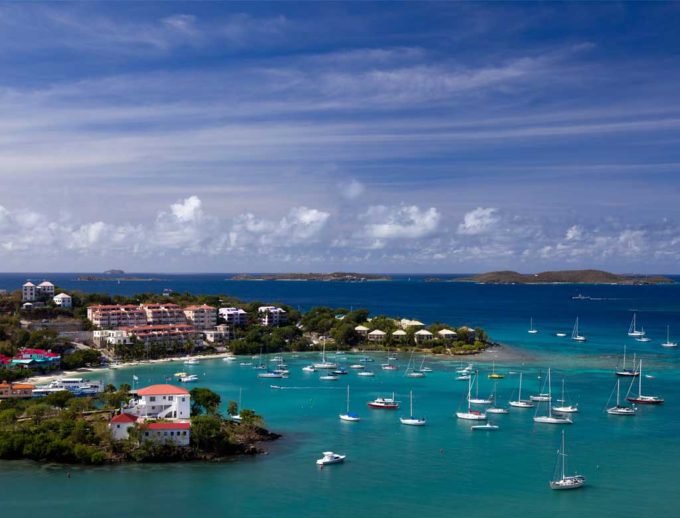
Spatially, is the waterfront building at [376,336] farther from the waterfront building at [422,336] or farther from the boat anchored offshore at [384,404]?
the boat anchored offshore at [384,404]

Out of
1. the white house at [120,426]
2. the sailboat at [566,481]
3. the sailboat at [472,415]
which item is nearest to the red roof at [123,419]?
the white house at [120,426]

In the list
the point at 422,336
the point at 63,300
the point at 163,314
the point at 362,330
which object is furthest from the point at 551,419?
the point at 63,300

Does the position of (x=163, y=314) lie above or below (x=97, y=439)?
above

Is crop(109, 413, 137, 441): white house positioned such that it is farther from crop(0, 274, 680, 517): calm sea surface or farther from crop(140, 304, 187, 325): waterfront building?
crop(140, 304, 187, 325): waterfront building

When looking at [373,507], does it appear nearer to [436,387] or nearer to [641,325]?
[436,387]

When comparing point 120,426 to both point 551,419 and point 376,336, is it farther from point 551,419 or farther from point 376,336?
point 376,336
